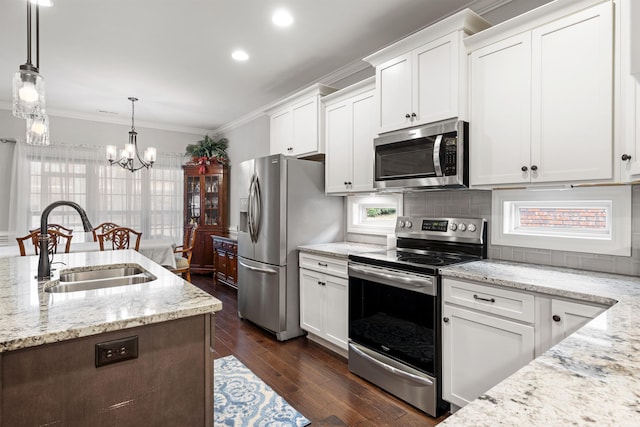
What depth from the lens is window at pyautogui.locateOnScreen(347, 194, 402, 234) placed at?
10.9ft

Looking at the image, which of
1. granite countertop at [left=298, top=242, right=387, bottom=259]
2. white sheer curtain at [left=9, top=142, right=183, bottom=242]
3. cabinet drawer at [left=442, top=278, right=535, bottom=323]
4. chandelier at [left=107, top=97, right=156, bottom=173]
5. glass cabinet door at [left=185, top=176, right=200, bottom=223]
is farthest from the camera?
glass cabinet door at [left=185, top=176, right=200, bottom=223]

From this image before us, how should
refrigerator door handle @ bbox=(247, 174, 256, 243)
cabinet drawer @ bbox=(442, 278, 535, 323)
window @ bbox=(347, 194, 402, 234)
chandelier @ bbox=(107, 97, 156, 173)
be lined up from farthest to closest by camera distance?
chandelier @ bbox=(107, 97, 156, 173), refrigerator door handle @ bbox=(247, 174, 256, 243), window @ bbox=(347, 194, 402, 234), cabinet drawer @ bbox=(442, 278, 535, 323)

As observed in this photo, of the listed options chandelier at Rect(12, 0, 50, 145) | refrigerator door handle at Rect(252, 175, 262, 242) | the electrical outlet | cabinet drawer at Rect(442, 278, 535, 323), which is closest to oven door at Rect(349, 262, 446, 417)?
cabinet drawer at Rect(442, 278, 535, 323)

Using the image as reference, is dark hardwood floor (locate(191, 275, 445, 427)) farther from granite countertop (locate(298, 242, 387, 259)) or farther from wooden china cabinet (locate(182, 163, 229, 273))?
wooden china cabinet (locate(182, 163, 229, 273))

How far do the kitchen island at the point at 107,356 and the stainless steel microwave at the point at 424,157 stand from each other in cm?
166

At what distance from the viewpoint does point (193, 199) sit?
6.30 m

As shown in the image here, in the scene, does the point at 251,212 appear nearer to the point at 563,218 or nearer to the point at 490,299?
the point at 490,299

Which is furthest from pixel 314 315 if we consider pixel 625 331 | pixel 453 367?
pixel 625 331

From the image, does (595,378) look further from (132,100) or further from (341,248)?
(132,100)

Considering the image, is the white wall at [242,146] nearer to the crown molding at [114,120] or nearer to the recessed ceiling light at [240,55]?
the crown molding at [114,120]

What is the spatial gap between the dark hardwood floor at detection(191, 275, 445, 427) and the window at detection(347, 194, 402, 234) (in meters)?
1.20

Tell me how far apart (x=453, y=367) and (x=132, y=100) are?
4954 mm

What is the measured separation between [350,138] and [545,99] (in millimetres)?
1588

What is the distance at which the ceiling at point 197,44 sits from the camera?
2.65 metres
